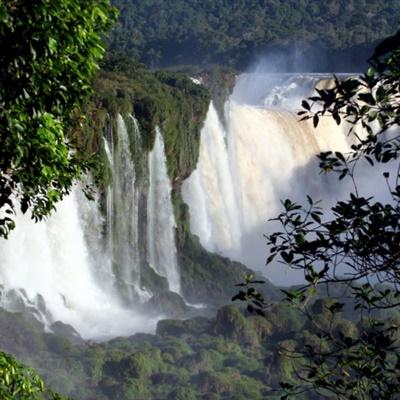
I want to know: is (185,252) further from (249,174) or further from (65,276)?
(249,174)

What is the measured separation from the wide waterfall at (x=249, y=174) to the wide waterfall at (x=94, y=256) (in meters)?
5.83

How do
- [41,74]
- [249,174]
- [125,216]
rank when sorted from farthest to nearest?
[249,174] → [125,216] → [41,74]

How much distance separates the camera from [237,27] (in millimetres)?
98000

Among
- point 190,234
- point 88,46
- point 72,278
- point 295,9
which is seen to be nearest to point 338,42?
point 295,9

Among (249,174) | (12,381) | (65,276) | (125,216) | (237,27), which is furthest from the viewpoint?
(237,27)

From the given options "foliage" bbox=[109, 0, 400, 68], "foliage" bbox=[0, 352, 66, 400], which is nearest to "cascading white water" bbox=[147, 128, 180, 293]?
"foliage" bbox=[0, 352, 66, 400]

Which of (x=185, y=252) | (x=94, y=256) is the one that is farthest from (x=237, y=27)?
(x=94, y=256)

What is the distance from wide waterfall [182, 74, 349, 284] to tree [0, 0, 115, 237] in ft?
93.6

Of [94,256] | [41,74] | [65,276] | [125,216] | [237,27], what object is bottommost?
[41,74]

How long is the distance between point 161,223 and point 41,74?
25.2 m

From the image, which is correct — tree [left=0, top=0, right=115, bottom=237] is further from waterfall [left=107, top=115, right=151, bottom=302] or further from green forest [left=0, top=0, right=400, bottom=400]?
waterfall [left=107, top=115, right=151, bottom=302]

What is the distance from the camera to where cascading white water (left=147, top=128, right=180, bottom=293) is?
3048 cm

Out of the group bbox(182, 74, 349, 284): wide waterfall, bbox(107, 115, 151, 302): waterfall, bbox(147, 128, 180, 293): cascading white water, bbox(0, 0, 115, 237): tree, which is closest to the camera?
bbox(0, 0, 115, 237): tree

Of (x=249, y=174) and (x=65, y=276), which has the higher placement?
(x=249, y=174)
